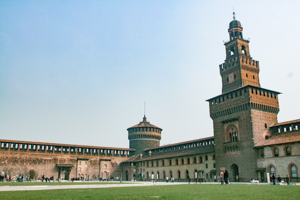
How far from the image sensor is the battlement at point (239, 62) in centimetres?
4362

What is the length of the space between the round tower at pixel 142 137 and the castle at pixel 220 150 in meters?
0.25

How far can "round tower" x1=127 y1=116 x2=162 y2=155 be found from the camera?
68250 millimetres

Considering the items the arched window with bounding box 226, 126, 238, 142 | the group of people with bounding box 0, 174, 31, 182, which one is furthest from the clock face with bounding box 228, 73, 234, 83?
the group of people with bounding box 0, 174, 31, 182

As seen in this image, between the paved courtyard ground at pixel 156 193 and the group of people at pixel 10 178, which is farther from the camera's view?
the group of people at pixel 10 178

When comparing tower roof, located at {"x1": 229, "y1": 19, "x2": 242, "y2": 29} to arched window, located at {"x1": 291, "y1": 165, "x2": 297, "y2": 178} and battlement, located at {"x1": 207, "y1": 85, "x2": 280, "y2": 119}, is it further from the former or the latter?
arched window, located at {"x1": 291, "y1": 165, "x2": 297, "y2": 178}

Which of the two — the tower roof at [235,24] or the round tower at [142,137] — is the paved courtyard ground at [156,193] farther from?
the round tower at [142,137]

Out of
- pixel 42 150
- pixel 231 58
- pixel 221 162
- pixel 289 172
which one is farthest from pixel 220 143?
pixel 42 150

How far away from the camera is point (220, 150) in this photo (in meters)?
41.5

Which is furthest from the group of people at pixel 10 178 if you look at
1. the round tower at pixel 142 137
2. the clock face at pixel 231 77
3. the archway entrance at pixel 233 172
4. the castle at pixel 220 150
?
the clock face at pixel 231 77

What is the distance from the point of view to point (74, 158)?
193 feet

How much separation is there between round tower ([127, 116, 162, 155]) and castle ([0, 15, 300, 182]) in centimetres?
25

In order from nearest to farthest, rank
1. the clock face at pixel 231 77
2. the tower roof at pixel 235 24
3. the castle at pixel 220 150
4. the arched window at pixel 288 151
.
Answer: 1. the arched window at pixel 288 151
2. the castle at pixel 220 150
3. the clock face at pixel 231 77
4. the tower roof at pixel 235 24

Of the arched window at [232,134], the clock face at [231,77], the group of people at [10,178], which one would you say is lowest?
the group of people at [10,178]

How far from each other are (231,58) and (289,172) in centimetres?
2027
